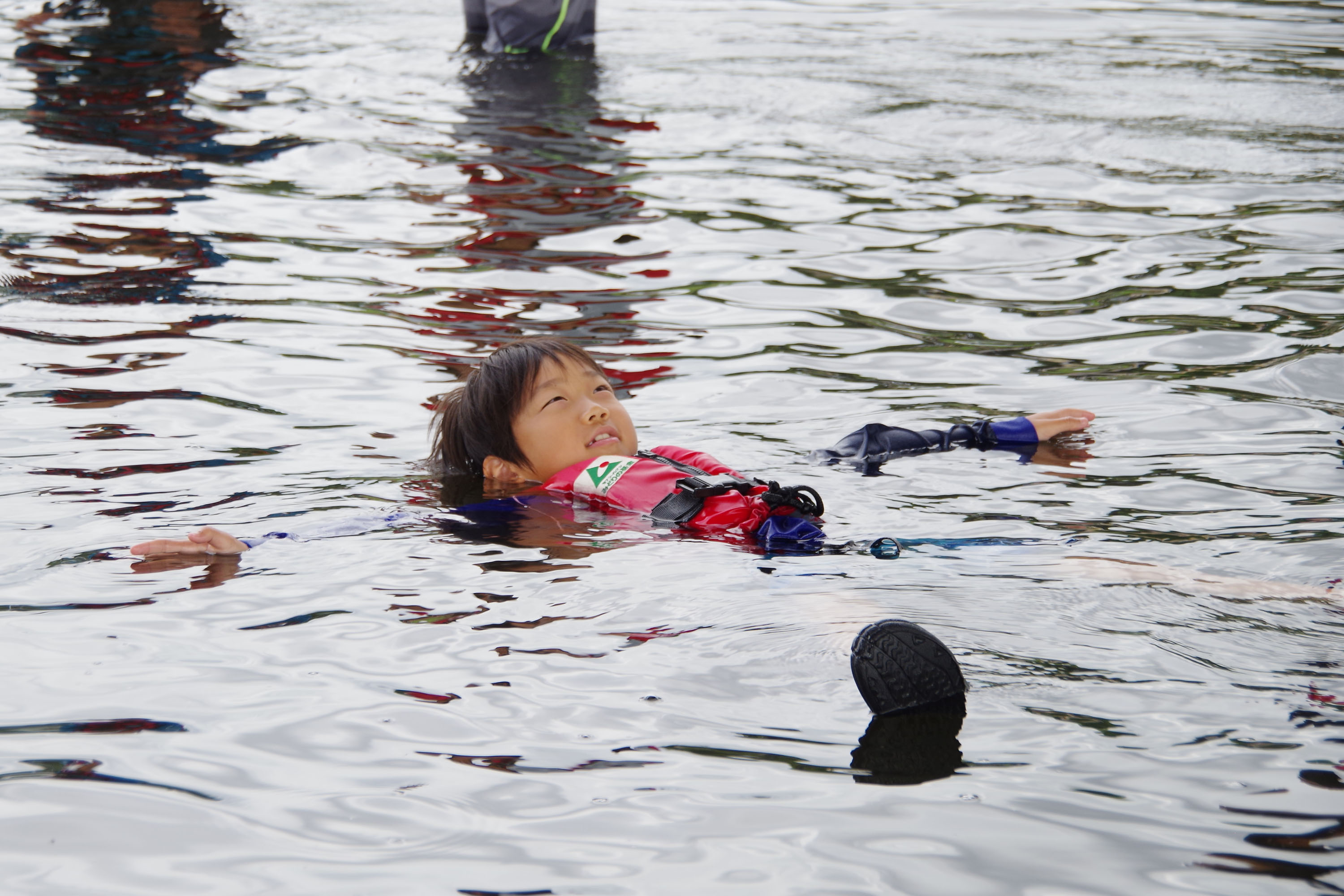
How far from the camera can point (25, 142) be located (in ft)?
30.1

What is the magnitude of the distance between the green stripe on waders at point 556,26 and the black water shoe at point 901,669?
11.5 metres

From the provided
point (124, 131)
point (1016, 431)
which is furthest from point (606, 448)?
point (124, 131)

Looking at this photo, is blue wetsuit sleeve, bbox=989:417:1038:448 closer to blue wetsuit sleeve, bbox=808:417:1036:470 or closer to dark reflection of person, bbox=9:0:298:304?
blue wetsuit sleeve, bbox=808:417:1036:470

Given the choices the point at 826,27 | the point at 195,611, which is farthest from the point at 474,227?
the point at 826,27

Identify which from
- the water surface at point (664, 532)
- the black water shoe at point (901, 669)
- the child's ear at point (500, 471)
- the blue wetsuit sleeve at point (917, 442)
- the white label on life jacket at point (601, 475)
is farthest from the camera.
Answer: the blue wetsuit sleeve at point (917, 442)

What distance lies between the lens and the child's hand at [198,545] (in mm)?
3604

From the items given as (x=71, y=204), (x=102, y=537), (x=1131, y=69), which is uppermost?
(x=1131, y=69)

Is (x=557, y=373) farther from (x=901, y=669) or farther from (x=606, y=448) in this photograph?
(x=901, y=669)

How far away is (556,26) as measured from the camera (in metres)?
13.2

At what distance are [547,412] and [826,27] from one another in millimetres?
12197

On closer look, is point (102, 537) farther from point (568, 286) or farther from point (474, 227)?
point (474, 227)

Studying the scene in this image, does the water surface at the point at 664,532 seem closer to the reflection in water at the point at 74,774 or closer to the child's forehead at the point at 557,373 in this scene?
the reflection in water at the point at 74,774

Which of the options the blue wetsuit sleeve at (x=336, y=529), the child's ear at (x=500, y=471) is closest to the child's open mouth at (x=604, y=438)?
the child's ear at (x=500, y=471)

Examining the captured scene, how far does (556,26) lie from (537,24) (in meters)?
0.24
